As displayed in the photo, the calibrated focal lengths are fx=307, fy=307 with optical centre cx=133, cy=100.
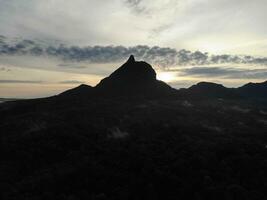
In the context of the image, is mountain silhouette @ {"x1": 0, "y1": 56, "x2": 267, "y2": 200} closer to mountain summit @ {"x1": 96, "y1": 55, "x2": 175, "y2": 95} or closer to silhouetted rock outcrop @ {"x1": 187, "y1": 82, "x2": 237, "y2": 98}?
mountain summit @ {"x1": 96, "y1": 55, "x2": 175, "y2": 95}

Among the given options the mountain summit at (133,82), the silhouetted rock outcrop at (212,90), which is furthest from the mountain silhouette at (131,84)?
the silhouetted rock outcrop at (212,90)

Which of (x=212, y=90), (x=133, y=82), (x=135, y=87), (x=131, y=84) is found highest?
(x=133, y=82)

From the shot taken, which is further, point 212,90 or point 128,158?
point 212,90

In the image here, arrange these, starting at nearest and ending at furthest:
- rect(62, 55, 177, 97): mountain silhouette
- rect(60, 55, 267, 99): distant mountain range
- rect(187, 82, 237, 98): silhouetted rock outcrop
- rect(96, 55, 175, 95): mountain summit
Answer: rect(60, 55, 267, 99): distant mountain range
rect(62, 55, 177, 97): mountain silhouette
rect(96, 55, 175, 95): mountain summit
rect(187, 82, 237, 98): silhouetted rock outcrop

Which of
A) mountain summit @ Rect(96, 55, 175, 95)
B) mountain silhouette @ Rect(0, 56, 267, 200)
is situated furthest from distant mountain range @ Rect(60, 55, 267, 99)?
mountain silhouette @ Rect(0, 56, 267, 200)

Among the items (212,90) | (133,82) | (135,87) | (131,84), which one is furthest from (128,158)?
(212,90)

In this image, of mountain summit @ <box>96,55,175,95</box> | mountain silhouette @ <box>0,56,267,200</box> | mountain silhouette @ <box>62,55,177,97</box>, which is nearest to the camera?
mountain silhouette @ <box>0,56,267,200</box>

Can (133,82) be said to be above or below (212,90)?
above

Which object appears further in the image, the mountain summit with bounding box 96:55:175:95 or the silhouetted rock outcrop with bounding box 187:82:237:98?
A: the silhouetted rock outcrop with bounding box 187:82:237:98

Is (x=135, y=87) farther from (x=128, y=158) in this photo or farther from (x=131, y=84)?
(x=128, y=158)

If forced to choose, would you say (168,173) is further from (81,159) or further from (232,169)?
(81,159)

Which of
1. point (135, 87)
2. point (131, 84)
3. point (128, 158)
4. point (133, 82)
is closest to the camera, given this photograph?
point (128, 158)

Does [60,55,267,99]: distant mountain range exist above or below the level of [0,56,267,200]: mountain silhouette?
above

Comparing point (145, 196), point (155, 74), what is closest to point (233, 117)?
point (145, 196)
